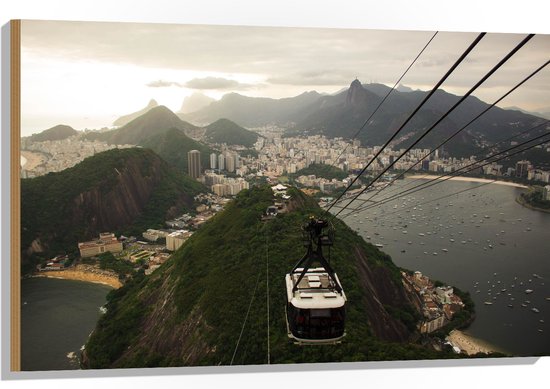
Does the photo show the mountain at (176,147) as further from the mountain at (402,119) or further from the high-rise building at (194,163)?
the mountain at (402,119)

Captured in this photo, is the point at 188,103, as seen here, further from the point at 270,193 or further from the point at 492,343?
the point at 492,343

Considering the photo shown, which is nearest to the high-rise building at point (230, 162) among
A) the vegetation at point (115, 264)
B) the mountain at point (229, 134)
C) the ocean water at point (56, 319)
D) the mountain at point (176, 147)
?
the mountain at point (229, 134)

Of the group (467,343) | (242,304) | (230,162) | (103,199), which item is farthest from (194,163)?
(242,304)

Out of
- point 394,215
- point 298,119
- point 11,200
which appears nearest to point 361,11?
point 11,200

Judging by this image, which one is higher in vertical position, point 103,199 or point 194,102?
point 194,102

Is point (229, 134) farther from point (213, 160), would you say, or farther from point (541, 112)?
point (541, 112)
